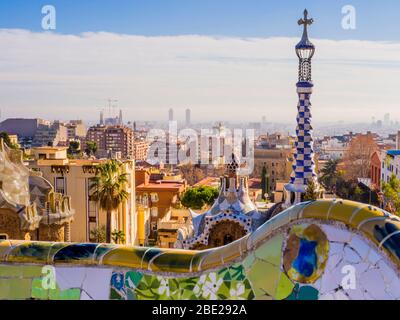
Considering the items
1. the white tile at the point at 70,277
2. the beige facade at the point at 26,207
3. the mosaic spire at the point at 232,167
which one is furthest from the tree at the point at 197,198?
Result: the white tile at the point at 70,277

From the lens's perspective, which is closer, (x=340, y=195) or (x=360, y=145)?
(x=340, y=195)

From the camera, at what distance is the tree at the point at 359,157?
63.2 metres

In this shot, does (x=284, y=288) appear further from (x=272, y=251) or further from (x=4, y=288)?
(x=4, y=288)

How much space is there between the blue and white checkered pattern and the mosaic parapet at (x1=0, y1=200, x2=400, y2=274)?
12374 mm

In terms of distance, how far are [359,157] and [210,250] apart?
213 ft

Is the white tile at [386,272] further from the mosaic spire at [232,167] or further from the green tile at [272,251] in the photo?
the mosaic spire at [232,167]

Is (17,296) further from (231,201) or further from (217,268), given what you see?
(231,201)

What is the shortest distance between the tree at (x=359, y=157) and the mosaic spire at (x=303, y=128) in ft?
152

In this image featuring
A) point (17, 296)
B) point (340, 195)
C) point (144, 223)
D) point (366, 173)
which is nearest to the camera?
point (17, 296)

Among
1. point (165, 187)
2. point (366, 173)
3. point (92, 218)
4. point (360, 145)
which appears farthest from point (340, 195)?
point (92, 218)

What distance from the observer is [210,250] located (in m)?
4.64

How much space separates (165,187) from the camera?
39219mm

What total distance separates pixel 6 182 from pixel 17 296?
518 inches

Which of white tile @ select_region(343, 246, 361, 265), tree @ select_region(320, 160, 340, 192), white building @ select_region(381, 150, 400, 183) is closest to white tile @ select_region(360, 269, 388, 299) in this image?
white tile @ select_region(343, 246, 361, 265)
